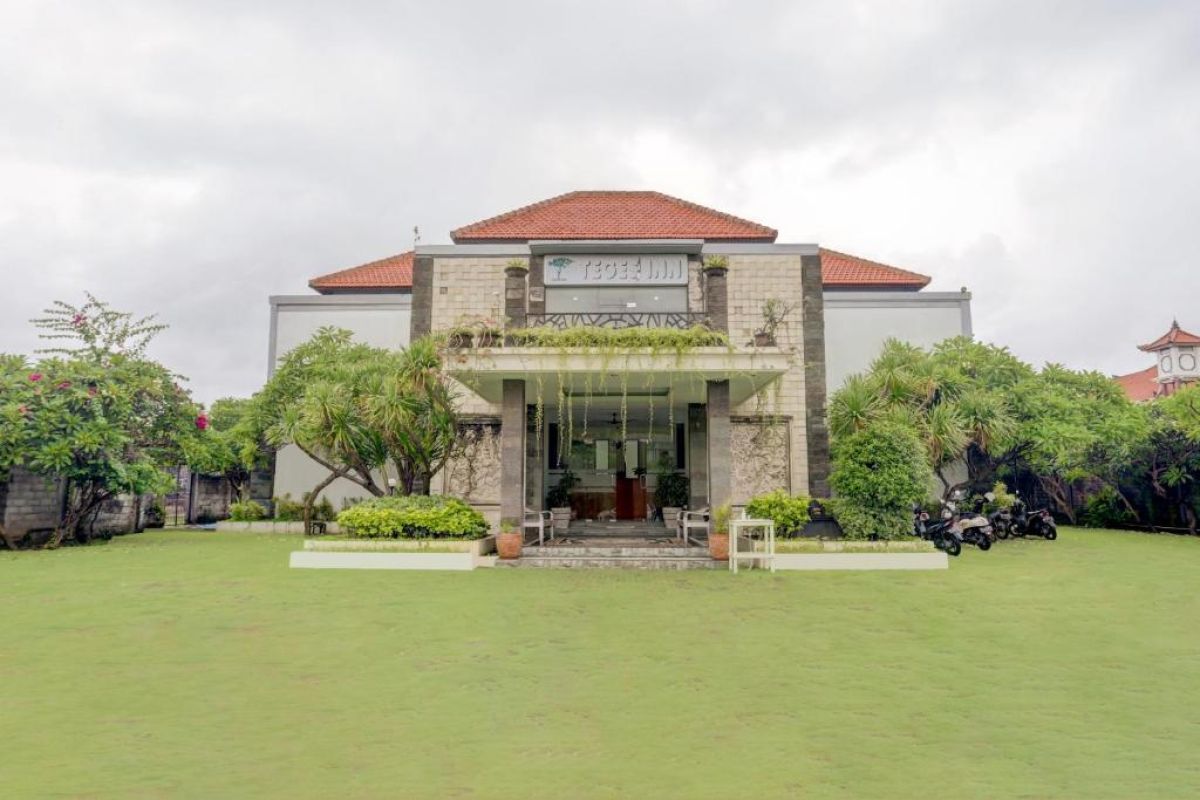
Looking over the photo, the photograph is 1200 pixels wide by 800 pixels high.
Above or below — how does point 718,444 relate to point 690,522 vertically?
above

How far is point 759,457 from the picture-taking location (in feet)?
57.1

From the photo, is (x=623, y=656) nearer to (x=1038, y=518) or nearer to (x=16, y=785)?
(x=16, y=785)

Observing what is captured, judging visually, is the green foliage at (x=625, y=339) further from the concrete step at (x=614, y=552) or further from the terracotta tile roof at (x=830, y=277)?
the terracotta tile roof at (x=830, y=277)

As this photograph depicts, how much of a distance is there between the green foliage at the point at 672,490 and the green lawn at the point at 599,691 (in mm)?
8072

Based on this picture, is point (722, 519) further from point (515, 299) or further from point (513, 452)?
point (515, 299)

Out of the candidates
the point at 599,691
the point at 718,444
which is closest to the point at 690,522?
the point at 718,444

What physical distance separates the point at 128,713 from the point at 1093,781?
5642 millimetres

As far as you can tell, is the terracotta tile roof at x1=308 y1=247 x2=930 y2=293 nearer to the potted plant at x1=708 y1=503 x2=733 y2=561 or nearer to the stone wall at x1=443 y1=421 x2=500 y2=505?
the stone wall at x1=443 y1=421 x2=500 y2=505

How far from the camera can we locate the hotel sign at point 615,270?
18.0 meters

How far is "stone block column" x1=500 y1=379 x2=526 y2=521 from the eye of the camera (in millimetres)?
12812

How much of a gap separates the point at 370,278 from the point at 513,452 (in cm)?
1346

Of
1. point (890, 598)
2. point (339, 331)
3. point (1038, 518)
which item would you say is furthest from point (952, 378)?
point (339, 331)

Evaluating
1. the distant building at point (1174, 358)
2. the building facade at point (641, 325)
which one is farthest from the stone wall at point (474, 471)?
the distant building at point (1174, 358)

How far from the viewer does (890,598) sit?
8836 millimetres
